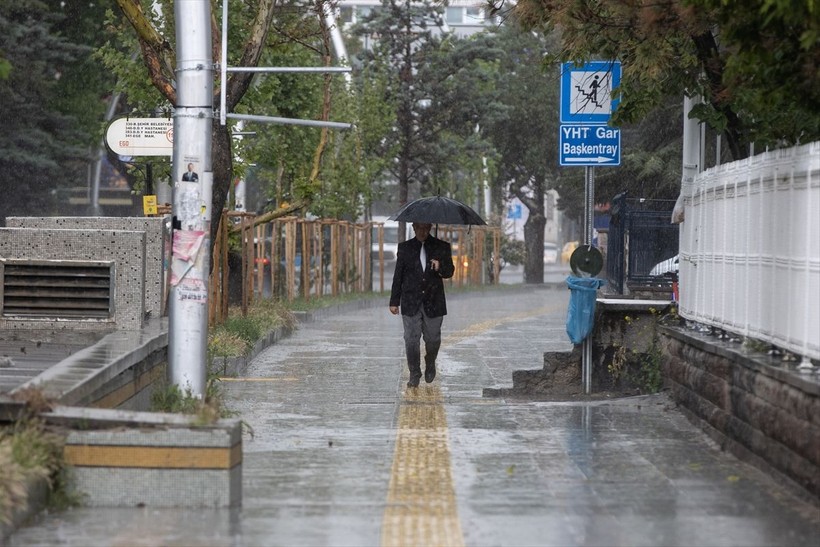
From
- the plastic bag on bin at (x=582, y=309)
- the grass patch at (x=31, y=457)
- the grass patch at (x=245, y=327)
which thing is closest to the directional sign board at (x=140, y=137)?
the grass patch at (x=245, y=327)

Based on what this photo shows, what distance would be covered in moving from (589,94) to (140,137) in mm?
4842

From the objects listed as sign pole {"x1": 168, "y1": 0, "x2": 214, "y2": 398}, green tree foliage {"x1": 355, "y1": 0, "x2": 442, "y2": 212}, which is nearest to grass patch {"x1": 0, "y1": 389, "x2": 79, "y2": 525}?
sign pole {"x1": 168, "y1": 0, "x2": 214, "y2": 398}

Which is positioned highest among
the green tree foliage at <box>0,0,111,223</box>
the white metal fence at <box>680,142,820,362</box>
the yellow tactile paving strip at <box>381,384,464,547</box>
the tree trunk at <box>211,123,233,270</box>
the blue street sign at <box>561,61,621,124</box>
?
the green tree foliage at <box>0,0,111,223</box>

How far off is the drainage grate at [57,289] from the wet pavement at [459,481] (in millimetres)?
1492

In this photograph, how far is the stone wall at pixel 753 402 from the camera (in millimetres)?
8164

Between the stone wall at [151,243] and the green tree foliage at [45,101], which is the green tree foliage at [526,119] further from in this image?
the stone wall at [151,243]

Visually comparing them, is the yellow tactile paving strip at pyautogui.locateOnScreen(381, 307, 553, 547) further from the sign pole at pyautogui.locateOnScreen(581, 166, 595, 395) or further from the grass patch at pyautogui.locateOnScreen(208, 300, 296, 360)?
the grass patch at pyautogui.locateOnScreen(208, 300, 296, 360)

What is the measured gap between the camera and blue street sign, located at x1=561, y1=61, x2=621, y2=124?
14344mm

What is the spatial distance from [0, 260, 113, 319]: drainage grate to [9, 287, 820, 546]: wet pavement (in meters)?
1.49

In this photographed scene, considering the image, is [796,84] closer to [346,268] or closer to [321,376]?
[321,376]

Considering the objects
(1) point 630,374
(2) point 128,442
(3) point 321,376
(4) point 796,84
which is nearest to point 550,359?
(1) point 630,374

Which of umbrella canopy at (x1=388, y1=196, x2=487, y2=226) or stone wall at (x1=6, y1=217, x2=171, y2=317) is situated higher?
umbrella canopy at (x1=388, y1=196, x2=487, y2=226)

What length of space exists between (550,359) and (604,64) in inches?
114

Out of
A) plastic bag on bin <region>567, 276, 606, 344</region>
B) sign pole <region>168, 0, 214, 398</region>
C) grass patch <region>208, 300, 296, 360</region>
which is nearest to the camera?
sign pole <region>168, 0, 214, 398</region>
